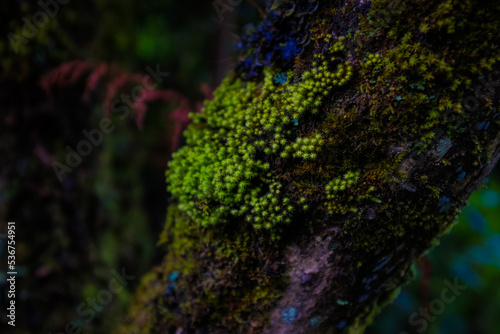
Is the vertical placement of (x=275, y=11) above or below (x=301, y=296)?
above

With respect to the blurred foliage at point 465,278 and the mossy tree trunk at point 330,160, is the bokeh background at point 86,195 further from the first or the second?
the mossy tree trunk at point 330,160

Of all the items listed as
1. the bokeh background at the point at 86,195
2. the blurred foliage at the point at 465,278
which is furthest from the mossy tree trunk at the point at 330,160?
the blurred foliage at the point at 465,278

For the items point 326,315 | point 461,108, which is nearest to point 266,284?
point 326,315

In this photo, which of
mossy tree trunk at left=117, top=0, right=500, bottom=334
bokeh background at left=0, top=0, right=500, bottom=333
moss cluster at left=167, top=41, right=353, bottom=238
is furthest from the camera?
bokeh background at left=0, top=0, right=500, bottom=333

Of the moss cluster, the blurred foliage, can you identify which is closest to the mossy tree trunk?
the moss cluster

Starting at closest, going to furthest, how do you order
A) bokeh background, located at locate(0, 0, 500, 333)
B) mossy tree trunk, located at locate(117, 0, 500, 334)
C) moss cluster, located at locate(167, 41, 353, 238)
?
mossy tree trunk, located at locate(117, 0, 500, 334) → moss cluster, located at locate(167, 41, 353, 238) → bokeh background, located at locate(0, 0, 500, 333)

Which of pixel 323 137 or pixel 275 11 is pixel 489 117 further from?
pixel 275 11

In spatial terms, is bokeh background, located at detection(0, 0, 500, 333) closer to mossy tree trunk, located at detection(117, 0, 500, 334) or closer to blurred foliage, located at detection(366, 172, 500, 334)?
blurred foliage, located at detection(366, 172, 500, 334)

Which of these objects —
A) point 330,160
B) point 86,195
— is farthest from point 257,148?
point 86,195
